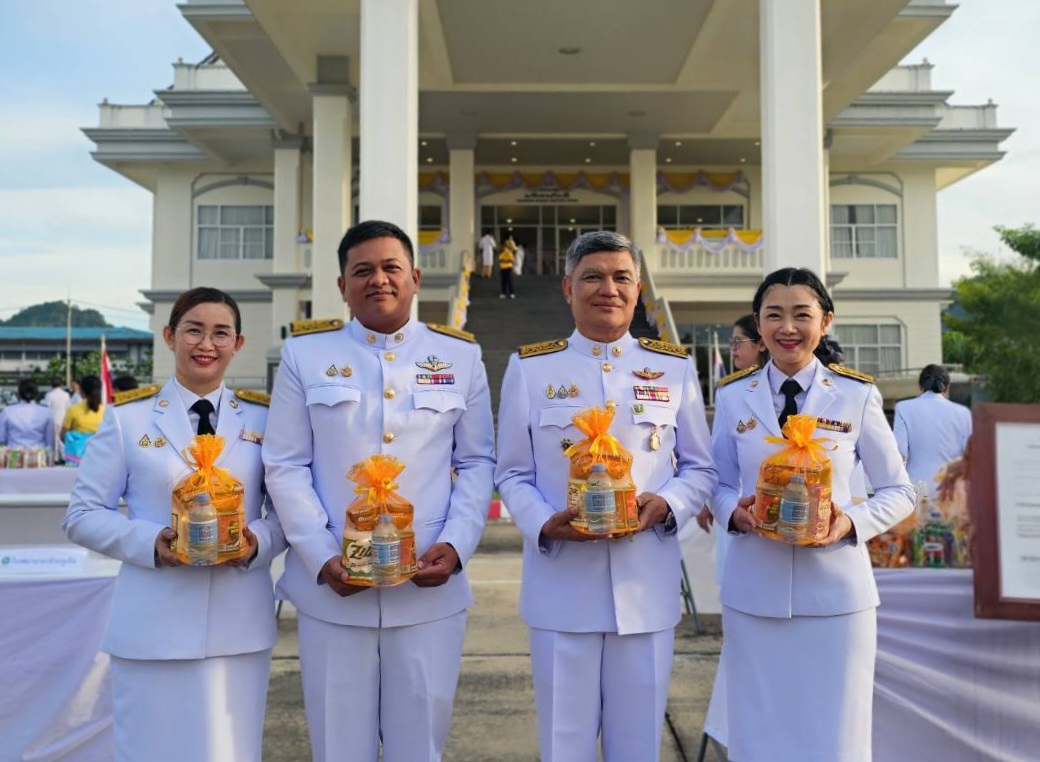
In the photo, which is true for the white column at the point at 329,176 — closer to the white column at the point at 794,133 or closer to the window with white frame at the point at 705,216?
the white column at the point at 794,133

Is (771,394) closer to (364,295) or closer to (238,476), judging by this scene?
(364,295)

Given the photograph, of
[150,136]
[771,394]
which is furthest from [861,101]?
[771,394]

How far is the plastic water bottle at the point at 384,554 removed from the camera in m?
2.02

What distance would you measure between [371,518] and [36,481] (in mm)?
5540

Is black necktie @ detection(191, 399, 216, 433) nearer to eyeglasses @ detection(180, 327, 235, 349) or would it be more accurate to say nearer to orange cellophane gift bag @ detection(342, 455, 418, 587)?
eyeglasses @ detection(180, 327, 235, 349)

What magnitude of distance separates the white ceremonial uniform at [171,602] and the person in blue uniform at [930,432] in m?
5.47

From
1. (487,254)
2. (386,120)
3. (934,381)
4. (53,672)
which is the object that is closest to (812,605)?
(53,672)

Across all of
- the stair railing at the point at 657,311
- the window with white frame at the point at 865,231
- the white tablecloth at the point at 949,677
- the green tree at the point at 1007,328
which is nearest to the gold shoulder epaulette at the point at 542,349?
the green tree at the point at 1007,328

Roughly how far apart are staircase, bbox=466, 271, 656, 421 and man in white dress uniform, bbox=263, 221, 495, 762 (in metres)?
11.3

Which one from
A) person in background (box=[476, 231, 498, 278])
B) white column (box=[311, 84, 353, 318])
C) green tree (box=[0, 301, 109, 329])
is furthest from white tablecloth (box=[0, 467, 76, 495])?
green tree (box=[0, 301, 109, 329])

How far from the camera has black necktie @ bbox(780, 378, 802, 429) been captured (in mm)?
2428

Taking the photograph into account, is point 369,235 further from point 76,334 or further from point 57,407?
point 76,334

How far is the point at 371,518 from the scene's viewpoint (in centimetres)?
204

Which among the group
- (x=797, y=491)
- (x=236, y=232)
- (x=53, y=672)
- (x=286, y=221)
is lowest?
(x=53, y=672)
